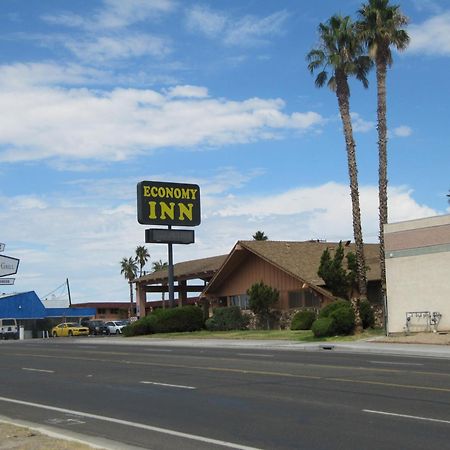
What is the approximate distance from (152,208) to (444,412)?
122 ft

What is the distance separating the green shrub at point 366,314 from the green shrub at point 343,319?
255cm

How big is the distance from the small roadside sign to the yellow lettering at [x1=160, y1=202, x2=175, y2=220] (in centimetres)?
2343

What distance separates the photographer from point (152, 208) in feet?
154

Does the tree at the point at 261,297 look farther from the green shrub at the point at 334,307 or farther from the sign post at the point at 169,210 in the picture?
the green shrub at the point at 334,307

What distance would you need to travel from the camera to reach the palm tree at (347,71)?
38.3 m

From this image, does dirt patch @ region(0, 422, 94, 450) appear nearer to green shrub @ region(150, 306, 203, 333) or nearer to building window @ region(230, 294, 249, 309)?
green shrub @ region(150, 306, 203, 333)

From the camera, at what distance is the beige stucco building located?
3123cm

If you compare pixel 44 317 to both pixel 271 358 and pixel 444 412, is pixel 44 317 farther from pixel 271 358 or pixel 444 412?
pixel 444 412

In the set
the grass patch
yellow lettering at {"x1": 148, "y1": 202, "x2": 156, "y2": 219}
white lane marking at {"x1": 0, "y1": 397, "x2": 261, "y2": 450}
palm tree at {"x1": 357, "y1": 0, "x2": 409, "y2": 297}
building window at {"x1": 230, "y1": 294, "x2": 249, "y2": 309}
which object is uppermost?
palm tree at {"x1": 357, "y1": 0, "x2": 409, "y2": 297}

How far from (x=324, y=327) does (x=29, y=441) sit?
25.7 meters

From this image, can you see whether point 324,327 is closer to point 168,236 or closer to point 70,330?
point 168,236

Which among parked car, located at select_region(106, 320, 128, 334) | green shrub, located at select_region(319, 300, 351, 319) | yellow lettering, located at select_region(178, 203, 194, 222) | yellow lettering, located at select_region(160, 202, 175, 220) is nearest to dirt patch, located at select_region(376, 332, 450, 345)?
green shrub, located at select_region(319, 300, 351, 319)

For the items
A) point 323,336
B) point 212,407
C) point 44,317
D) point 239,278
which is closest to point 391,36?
point 323,336

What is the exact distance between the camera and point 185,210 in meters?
48.9
